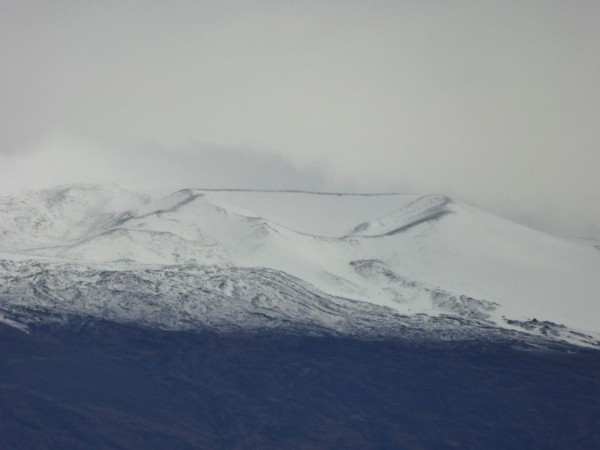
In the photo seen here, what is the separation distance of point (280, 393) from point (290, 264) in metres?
32.6

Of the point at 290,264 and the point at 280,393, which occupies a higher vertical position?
the point at 290,264

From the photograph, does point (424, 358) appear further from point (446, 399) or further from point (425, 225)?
point (425, 225)

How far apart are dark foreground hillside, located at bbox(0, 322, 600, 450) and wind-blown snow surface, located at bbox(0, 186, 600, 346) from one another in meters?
4.94

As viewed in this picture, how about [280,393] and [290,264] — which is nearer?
[280,393]

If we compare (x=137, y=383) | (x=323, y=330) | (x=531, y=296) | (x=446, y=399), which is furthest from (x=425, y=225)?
(x=137, y=383)

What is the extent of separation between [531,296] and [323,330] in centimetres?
3222

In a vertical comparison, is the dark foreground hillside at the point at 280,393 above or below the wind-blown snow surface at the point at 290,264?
below

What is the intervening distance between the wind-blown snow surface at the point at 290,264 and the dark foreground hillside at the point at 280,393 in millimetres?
4940

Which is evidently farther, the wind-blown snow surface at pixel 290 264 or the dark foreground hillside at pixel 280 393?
the wind-blown snow surface at pixel 290 264

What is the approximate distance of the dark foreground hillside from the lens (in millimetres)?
121438

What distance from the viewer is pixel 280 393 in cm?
13438

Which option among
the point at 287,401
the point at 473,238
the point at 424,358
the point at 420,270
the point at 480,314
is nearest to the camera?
the point at 287,401

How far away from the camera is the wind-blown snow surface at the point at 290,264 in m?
151

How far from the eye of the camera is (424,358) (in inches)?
5787
